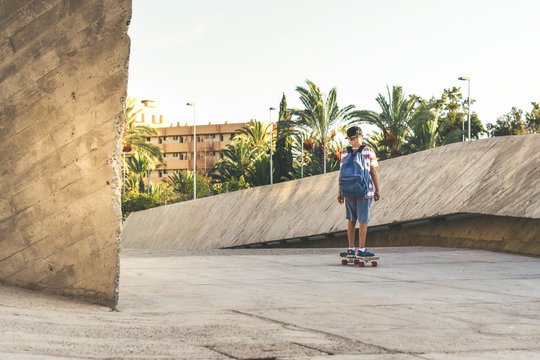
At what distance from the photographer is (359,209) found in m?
7.70

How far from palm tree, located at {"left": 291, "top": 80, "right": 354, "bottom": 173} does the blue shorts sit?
32.4m

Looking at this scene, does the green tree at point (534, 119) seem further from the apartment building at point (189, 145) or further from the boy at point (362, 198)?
the apartment building at point (189, 145)

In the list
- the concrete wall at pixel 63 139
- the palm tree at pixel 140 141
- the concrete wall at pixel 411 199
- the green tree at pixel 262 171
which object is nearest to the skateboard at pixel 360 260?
the concrete wall at pixel 411 199

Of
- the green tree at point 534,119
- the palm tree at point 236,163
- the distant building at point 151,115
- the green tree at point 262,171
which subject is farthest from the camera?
the distant building at point 151,115

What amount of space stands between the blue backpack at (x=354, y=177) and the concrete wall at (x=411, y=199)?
2932mm

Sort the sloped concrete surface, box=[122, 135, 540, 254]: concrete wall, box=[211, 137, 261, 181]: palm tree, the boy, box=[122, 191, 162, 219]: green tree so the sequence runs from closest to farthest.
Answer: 1. the sloped concrete surface
2. the boy
3. box=[122, 135, 540, 254]: concrete wall
4. box=[122, 191, 162, 219]: green tree
5. box=[211, 137, 261, 181]: palm tree

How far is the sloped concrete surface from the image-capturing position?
313cm

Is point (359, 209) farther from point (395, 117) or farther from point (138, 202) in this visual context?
point (138, 202)

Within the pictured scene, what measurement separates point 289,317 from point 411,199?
27.1ft

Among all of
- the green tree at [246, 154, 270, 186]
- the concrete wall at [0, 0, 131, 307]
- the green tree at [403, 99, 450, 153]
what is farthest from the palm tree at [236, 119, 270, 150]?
the concrete wall at [0, 0, 131, 307]

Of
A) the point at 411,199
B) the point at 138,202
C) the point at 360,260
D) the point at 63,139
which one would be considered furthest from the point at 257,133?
the point at 63,139

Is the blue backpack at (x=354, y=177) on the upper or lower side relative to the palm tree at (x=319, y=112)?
lower

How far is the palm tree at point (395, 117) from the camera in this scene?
3672 centimetres

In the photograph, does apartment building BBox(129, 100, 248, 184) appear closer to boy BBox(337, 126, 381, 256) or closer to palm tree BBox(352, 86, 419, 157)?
palm tree BBox(352, 86, 419, 157)
